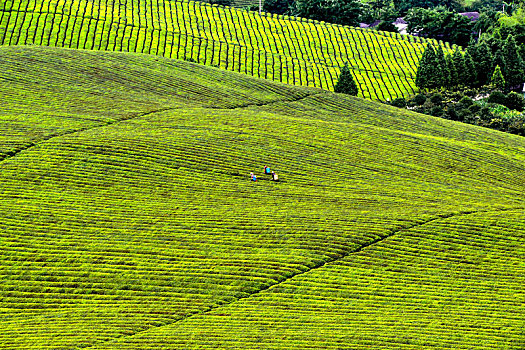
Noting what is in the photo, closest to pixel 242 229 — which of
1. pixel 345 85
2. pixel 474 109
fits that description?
pixel 474 109

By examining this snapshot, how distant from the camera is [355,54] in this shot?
10400cm

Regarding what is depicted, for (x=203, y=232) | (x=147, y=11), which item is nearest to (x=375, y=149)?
(x=203, y=232)

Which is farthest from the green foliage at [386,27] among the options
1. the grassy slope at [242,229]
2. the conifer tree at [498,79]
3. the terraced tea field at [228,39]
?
the grassy slope at [242,229]

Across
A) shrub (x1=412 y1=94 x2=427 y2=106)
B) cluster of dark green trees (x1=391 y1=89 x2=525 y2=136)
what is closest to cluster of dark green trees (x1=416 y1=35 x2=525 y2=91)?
cluster of dark green trees (x1=391 y1=89 x2=525 y2=136)

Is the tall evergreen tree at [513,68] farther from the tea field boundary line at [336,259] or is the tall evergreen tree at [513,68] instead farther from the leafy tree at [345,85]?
the tea field boundary line at [336,259]

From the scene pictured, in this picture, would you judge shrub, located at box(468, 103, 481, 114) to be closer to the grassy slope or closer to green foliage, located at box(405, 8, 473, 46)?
the grassy slope

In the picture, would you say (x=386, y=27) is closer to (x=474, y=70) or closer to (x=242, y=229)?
(x=474, y=70)

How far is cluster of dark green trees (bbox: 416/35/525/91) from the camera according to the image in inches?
3553

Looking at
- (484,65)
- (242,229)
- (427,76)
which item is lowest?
(242,229)

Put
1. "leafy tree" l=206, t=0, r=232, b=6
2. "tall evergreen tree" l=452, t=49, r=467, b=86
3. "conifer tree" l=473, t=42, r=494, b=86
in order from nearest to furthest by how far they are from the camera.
Answer: 1. "tall evergreen tree" l=452, t=49, r=467, b=86
2. "conifer tree" l=473, t=42, r=494, b=86
3. "leafy tree" l=206, t=0, r=232, b=6

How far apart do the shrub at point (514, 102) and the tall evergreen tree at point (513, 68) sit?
10.6 m

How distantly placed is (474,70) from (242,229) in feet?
207

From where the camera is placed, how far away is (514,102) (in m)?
82.5

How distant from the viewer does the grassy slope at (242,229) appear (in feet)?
95.9
